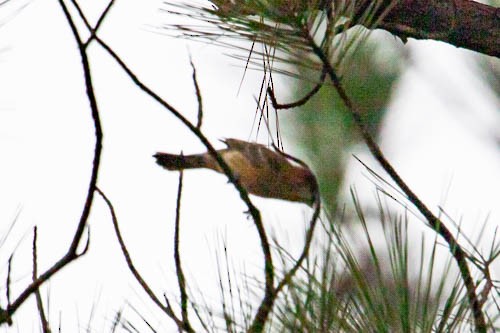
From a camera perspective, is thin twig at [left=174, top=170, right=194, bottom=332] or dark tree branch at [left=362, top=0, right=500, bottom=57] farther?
dark tree branch at [left=362, top=0, right=500, bottom=57]

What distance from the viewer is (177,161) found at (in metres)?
1.16

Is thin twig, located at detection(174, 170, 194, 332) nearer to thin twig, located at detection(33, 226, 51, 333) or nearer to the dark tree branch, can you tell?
thin twig, located at detection(33, 226, 51, 333)

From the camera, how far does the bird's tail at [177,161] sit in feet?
3.56

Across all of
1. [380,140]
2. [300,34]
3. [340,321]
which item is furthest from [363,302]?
[380,140]

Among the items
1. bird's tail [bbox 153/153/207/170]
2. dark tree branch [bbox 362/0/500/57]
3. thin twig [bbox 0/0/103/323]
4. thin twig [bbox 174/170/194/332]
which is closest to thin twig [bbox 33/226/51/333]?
thin twig [bbox 0/0/103/323]

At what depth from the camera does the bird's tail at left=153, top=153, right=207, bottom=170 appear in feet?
3.56

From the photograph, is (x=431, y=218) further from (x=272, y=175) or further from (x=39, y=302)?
(x=39, y=302)

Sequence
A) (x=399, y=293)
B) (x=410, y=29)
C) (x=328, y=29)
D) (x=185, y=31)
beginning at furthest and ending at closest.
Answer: (x=410, y=29) < (x=185, y=31) < (x=328, y=29) < (x=399, y=293)

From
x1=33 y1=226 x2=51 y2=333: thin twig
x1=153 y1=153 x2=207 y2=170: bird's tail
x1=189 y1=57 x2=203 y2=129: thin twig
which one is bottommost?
x1=153 y1=153 x2=207 y2=170: bird's tail

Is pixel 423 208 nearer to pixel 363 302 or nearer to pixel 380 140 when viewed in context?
pixel 363 302

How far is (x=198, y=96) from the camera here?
81 cm

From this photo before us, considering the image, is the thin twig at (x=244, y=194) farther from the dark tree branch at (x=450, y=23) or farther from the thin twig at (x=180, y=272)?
the dark tree branch at (x=450, y=23)

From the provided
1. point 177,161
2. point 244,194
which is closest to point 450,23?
point 177,161

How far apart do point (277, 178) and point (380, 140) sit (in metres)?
0.88
